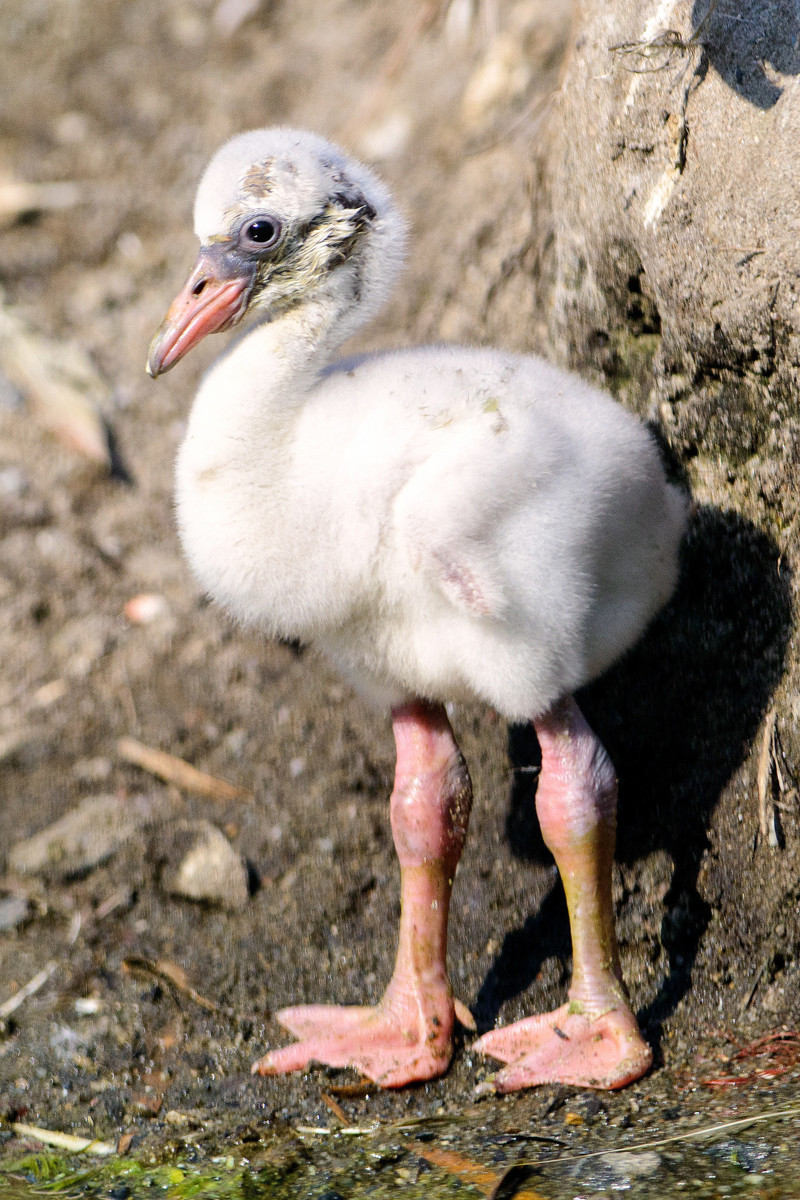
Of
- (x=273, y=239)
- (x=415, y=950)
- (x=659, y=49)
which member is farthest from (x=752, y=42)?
(x=415, y=950)

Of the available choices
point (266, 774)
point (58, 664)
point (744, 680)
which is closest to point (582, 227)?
point (744, 680)

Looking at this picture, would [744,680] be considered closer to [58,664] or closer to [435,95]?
[58,664]

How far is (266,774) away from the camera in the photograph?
3.40m

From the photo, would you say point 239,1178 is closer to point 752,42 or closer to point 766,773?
point 766,773

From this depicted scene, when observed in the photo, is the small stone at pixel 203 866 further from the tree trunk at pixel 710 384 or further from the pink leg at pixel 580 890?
the tree trunk at pixel 710 384

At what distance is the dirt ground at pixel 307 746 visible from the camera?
2598mm

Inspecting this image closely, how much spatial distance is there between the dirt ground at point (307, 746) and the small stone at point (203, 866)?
1.0 inches

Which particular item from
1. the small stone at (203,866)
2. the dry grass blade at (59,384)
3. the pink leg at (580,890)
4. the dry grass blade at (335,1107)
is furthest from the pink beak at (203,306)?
the dry grass blade at (59,384)

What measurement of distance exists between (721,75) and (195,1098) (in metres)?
2.29

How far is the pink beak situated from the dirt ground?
3.64 ft

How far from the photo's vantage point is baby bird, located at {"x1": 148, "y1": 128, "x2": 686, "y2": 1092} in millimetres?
2250

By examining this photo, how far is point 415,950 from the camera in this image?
8.62 ft

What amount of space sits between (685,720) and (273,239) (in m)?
1.33

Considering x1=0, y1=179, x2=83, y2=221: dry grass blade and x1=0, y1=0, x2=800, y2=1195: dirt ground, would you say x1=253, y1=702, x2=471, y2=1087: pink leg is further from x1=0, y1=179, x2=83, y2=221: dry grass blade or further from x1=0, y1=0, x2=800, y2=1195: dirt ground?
x1=0, y1=179, x2=83, y2=221: dry grass blade
